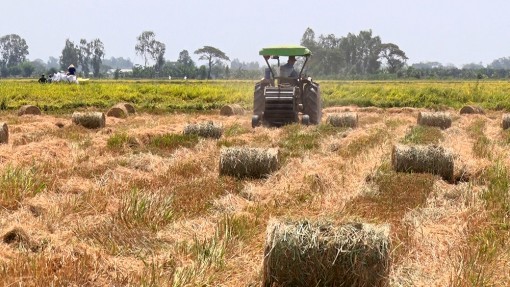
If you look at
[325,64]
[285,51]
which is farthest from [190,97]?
[325,64]

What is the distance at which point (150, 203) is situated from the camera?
19.8 ft

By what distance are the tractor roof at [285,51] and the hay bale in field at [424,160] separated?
7604 millimetres

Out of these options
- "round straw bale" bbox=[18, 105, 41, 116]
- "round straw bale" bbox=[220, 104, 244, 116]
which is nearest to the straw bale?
"round straw bale" bbox=[220, 104, 244, 116]

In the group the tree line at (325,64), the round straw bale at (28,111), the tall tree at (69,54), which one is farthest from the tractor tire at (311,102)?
the tall tree at (69,54)

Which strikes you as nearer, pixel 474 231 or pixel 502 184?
pixel 474 231

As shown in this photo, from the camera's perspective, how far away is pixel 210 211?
6355mm

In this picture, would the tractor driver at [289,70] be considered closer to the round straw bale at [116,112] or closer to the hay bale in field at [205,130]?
the hay bale in field at [205,130]

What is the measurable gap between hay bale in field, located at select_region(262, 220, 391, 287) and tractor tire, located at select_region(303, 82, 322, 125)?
473 inches

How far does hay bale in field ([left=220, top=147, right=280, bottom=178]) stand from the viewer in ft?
27.5

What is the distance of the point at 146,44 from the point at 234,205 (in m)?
128

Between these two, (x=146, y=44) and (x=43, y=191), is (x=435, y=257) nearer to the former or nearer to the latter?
(x=43, y=191)

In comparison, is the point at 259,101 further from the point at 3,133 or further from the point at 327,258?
the point at 327,258

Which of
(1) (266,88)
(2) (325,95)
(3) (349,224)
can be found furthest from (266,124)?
(2) (325,95)

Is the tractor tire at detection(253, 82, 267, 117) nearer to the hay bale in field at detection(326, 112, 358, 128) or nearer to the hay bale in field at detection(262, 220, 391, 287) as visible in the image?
the hay bale in field at detection(326, 112, 358, 128)
